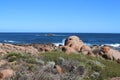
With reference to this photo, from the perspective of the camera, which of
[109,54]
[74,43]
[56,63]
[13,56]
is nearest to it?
[56,63]

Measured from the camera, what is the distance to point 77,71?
17.0 metres

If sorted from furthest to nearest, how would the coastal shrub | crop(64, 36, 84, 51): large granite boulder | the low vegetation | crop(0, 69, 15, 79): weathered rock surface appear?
crop(64, 36, 84, 51): large granite boulder → the coastal shrub → the low vegetation → crop(0, 69, 15, 79): weathered rock surface

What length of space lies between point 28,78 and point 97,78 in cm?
490

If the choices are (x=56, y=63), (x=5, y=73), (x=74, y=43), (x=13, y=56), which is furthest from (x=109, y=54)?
(x=5, y=73)

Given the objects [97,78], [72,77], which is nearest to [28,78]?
[72,77]

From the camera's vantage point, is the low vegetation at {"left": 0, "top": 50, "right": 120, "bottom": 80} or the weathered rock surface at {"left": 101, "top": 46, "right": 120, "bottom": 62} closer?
the low vegetation at {"left": 0, "top": 50, "right": 120, "bottom": 80}

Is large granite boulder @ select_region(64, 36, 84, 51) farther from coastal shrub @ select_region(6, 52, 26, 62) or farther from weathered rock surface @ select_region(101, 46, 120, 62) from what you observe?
coastal shrub @ select_region(6, 52, 26, 62)

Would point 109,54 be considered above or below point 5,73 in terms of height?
below

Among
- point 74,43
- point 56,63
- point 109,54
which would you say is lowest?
point 109,54

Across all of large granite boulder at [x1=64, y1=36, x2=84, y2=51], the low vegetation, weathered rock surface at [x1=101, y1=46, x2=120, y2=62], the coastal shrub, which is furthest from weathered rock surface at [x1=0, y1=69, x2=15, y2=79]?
large granite boulder at [x1=64, y1=36, x2=84, y2=51]

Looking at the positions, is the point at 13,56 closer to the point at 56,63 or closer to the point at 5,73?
the point at 56,63

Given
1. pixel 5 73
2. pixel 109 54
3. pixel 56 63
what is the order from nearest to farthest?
pixel 5 73
pixel 56 63
pixel 109 54

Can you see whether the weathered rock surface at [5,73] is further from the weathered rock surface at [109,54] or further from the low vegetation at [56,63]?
the weathered rock surface at [109,54]

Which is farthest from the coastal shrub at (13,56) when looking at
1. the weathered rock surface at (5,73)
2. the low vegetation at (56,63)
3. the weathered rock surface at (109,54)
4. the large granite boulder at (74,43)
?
the large granite boulder at (74,43)
